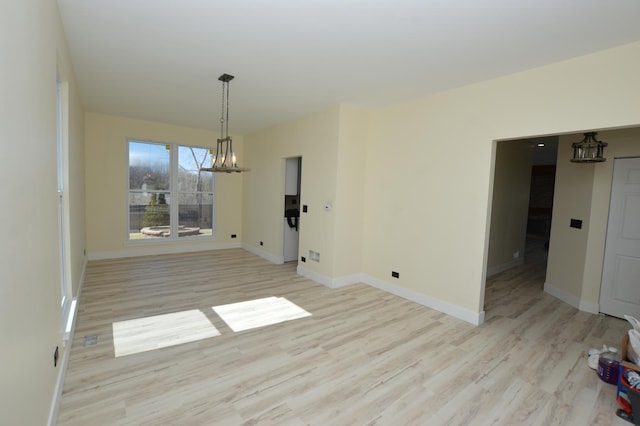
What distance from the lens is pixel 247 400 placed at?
6.77 ft

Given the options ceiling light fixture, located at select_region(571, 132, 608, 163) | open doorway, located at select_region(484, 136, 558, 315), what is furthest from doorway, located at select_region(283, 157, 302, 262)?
ceiling light fixture, located at select_region(571, 132, 608, 163)

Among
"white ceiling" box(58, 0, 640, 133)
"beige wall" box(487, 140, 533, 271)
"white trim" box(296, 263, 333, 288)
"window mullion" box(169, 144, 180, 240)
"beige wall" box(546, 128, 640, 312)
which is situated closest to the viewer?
"white ceiling" box(58, 0, 640, 133)

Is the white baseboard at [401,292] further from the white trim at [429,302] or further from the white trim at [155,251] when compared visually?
the white trim at [155,251]

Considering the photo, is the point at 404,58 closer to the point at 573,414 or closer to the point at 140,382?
the point at 573,414

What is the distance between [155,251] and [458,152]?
20.1ft

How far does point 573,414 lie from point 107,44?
16.1ft

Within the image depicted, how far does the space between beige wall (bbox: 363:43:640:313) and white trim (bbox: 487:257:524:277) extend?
7.66 feet

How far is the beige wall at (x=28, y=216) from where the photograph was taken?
1.08m

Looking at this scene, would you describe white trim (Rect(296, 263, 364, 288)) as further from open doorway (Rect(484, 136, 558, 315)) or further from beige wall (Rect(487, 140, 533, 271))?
beige wall (Rect(487, 140, 533, 271))

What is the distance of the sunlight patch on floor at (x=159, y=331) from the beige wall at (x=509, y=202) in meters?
4.96

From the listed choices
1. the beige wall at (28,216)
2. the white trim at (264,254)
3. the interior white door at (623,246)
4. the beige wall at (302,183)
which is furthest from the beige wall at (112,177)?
the interior white door at (623,246)

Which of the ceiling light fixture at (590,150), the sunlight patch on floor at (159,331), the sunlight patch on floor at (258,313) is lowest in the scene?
the sunlight patch on floor at (159,331)

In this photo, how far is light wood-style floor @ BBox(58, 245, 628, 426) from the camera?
1.97 meters

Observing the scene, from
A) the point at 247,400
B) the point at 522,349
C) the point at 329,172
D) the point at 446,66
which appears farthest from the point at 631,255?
the point at 247,400
